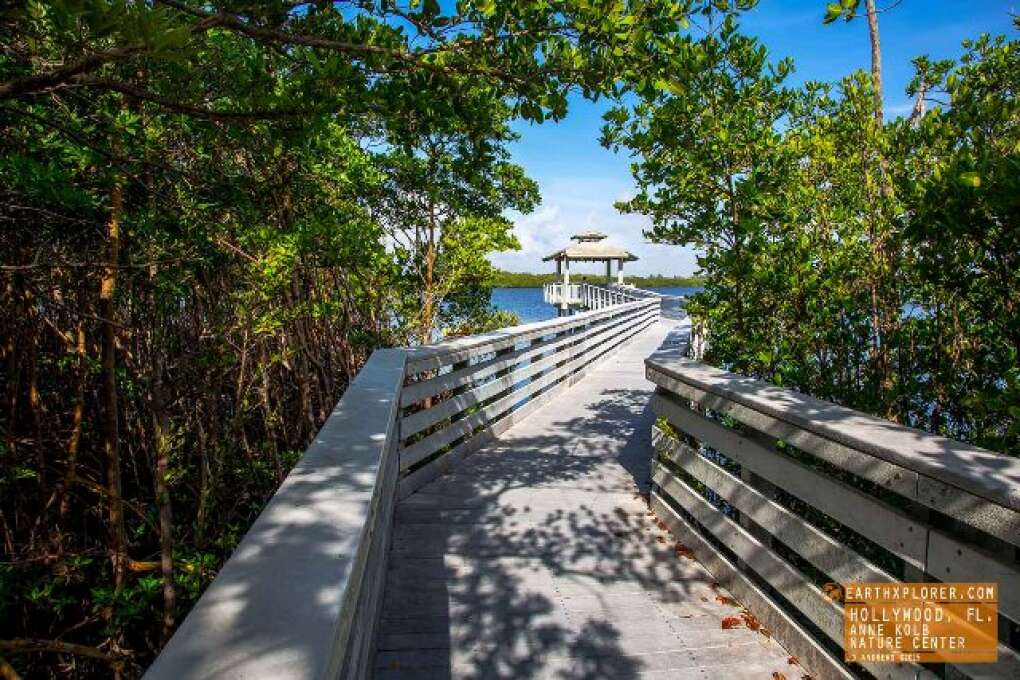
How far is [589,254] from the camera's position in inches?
1180

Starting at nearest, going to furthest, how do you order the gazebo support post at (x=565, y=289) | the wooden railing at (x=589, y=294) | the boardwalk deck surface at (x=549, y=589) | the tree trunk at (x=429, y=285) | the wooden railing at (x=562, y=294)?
the boardwalk deck surface at (x=549, y=589) < the tree trunk at (x=429, y=285) < the wooden railing at (x=589, y=294) < the gazebo support post at (x=565, y=289) < the wooden railing at (x=562, y=294)

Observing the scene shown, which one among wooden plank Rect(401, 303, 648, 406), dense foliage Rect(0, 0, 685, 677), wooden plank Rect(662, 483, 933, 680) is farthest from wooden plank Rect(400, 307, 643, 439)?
wooden plank Rect(662, 483, 933, 680)

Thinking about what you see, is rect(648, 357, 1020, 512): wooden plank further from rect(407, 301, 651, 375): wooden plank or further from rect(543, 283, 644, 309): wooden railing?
rect(543, 283, 644, 309): wooden railing

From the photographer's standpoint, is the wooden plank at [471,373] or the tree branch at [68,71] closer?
the tree branch at [68,71]

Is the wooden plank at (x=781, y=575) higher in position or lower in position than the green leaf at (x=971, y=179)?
lower

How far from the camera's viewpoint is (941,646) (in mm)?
1947

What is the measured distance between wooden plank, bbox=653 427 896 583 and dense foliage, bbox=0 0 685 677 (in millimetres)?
2157

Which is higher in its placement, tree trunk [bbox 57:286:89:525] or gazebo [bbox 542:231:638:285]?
gazebo [bbox 542:231:638:285]

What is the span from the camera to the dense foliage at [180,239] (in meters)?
2.69

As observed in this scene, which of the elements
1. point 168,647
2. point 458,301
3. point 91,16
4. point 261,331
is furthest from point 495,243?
point 168,647

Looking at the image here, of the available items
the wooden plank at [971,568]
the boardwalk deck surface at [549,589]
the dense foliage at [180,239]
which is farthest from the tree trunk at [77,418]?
the wooden plank at [971,568]

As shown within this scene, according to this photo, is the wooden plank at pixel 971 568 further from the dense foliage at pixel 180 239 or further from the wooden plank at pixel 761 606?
the dense foliage at pixel 180 239

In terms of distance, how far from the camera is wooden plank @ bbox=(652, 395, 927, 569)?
2.06 m

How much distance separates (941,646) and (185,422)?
5.90 metres
